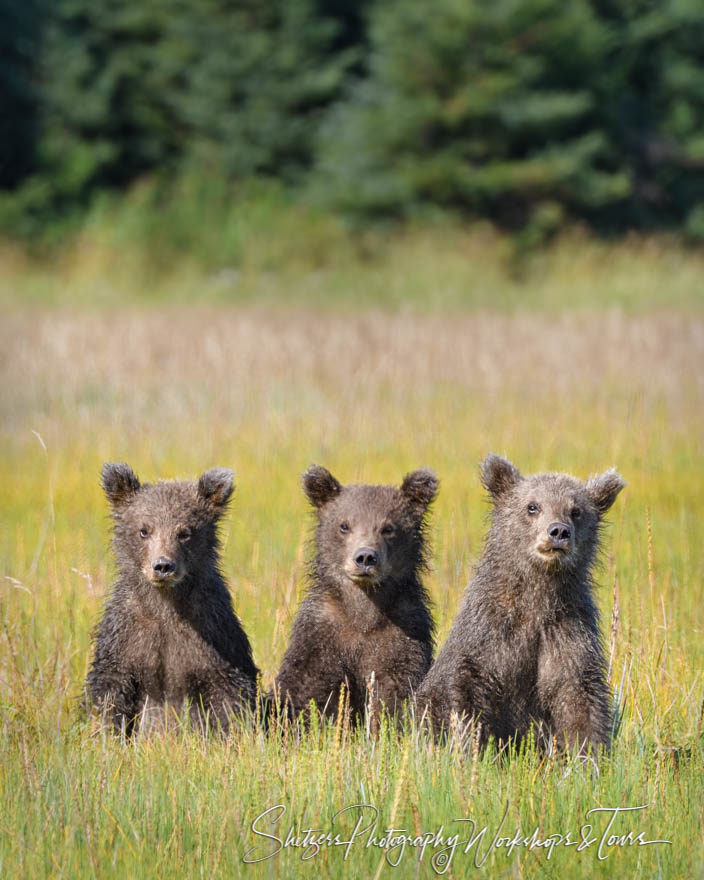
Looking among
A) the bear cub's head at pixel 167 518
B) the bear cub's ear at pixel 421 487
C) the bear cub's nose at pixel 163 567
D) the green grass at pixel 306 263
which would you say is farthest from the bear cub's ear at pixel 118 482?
the green grass at pixel 306 263

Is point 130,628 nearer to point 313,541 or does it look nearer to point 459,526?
point 313,541

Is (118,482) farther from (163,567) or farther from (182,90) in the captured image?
(182,90)

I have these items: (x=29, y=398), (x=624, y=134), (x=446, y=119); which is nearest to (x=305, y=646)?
(x=29, y=398)

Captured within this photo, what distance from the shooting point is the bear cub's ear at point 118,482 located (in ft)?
19.9

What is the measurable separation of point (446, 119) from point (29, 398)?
2014cm

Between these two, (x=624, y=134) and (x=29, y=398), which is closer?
(x=29, y=398)

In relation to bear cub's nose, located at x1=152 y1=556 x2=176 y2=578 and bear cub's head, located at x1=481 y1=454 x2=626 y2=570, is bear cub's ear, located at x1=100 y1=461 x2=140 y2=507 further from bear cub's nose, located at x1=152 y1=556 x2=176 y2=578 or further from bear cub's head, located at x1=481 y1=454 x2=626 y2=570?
bear cub's head, located at x1=481 y1=454 x2=626 y2=570

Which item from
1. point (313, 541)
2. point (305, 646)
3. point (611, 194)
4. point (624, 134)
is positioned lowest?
point (305, 646)

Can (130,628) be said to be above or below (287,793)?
above

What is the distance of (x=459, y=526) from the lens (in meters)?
8.62

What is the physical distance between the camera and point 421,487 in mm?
6312

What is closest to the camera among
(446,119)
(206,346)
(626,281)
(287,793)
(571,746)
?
(287,793)

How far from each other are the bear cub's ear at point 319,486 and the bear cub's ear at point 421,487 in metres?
0.34

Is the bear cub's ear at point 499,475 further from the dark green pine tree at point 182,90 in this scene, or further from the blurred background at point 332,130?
the dark green pine tree at point 182,90
